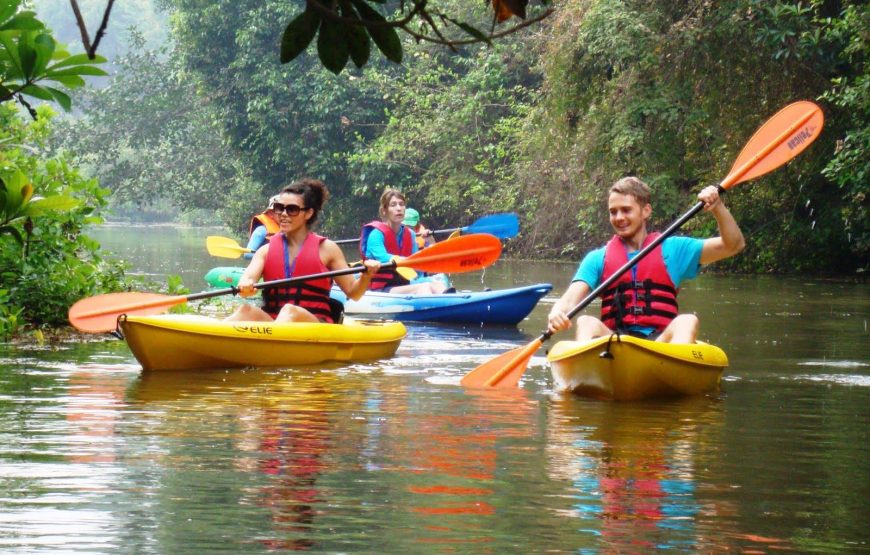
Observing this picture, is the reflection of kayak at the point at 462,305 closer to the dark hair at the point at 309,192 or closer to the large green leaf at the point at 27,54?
the dark hair at the point at 309,192

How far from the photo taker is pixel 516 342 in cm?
1010

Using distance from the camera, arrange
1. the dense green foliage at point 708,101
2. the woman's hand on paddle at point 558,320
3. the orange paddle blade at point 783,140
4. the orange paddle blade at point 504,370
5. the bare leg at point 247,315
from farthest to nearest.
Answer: the dense green foliage at point 708,101 → the bare leg at point 247,315 → the orange paddle blade at point 783,140 → the orange paddle blade at point 504,370 → the woman's hand on paddle at point 558,320

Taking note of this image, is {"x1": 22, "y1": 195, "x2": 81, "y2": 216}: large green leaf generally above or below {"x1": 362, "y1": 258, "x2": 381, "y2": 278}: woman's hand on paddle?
above

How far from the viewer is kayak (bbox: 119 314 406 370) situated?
25.0 ft

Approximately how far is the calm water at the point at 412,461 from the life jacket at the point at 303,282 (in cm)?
47

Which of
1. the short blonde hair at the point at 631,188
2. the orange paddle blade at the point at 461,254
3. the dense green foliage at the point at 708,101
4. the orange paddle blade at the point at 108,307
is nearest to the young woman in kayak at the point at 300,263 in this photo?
the orange paddle blade at the point at 108,307

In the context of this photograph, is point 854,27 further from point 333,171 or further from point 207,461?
point 333,171

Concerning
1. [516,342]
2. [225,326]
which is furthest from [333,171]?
[225,326]

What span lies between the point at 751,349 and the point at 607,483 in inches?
203

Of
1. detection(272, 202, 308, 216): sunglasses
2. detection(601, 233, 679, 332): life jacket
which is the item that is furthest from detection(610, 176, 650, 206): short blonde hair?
detection(272, 202, 308, 216): sunglasses

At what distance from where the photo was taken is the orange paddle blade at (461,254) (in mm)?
8797

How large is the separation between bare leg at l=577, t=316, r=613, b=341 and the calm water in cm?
33

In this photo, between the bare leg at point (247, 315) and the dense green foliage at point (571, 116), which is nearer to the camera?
the bare leg at point (247, 315)

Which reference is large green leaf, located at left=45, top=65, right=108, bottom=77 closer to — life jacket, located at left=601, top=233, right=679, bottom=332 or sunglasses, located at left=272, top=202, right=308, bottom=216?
life jacket, located at left=601, top=233, right=679, bottom=332
